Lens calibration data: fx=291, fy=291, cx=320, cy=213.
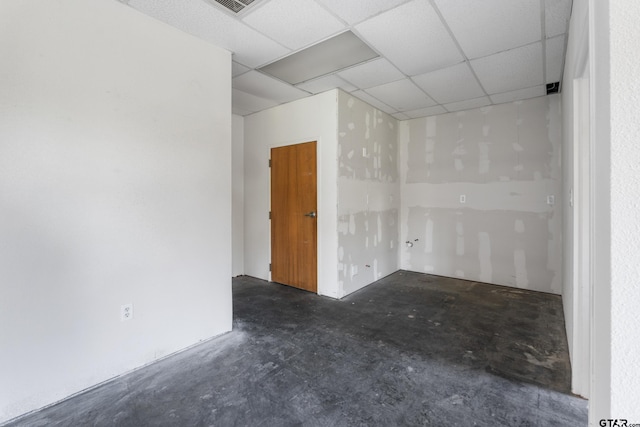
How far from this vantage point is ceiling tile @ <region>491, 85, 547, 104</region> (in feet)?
11.6

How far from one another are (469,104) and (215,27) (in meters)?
3.43

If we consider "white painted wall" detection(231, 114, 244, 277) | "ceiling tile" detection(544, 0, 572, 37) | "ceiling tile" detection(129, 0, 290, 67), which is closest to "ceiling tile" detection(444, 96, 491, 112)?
"ceiling tile" detection(544, 0, 572, 37)

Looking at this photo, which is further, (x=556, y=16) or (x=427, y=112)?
(x=427, y=112)

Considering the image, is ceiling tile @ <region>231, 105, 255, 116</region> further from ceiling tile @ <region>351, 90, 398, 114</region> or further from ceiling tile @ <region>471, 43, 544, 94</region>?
ceiling tile @ <region>471, 43, 544, 94</region>

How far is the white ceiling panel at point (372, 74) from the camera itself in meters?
2.93

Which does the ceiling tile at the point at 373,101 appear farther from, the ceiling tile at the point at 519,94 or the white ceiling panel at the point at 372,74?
the ceiling tile at the point at 519,94

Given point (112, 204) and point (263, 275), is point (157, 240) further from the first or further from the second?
point (263, 275)

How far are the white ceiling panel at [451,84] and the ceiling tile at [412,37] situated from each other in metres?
0.18

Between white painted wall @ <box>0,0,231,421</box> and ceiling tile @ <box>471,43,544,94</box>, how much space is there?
255 centimetres

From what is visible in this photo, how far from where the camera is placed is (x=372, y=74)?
315cm

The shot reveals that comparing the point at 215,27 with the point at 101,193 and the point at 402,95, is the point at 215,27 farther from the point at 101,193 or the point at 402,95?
the point at 402,95
